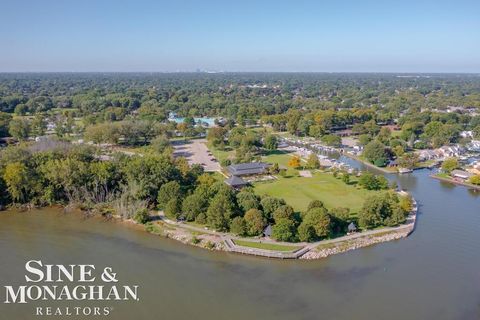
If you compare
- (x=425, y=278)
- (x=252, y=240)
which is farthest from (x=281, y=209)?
(x=425, y=278)

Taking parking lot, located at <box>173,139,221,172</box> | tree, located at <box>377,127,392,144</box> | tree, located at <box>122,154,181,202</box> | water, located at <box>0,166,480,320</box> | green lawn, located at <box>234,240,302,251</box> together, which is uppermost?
tree, located at <box>122,154,181,202</box>

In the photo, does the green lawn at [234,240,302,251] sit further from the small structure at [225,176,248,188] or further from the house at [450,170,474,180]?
the house at [450,170,474,180]

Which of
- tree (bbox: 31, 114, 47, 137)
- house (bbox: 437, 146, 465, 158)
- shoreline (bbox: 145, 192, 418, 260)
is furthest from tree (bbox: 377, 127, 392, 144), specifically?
tree (bbox: 31, 114, 47, 137)

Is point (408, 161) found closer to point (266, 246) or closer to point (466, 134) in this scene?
point (466, 134)

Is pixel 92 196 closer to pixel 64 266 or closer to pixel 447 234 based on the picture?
pixel 64 266

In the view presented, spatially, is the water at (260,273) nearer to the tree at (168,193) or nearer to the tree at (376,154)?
the tree at (168,193)

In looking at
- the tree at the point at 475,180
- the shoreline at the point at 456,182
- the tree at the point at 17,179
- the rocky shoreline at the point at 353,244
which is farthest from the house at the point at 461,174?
the tree at the point at 17,179
